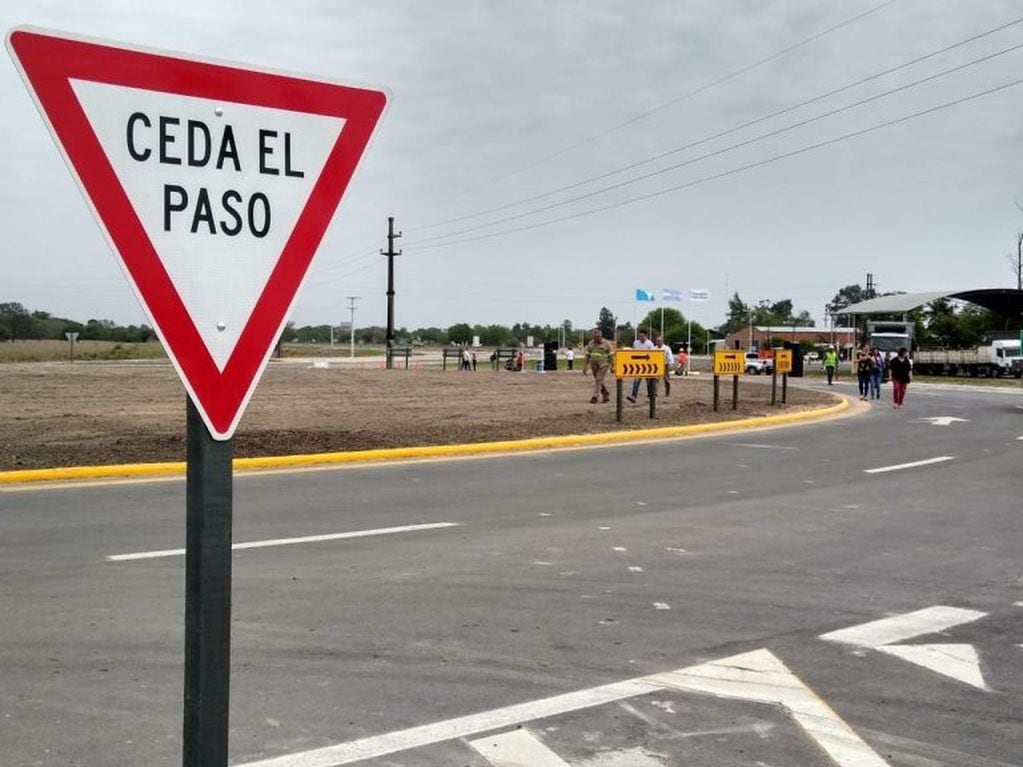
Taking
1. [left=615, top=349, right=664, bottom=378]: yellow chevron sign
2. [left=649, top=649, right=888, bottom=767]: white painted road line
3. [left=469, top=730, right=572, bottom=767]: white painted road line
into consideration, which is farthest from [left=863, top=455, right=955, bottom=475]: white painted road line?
[left=469, top=730, right=572, bottom=767]: white painted road line

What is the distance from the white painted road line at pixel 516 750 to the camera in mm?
3834

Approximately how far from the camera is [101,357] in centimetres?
6456

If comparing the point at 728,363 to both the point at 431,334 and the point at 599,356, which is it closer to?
the point at 599,356

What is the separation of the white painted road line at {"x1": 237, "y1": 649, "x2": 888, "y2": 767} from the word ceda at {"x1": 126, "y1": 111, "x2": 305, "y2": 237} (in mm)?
2447

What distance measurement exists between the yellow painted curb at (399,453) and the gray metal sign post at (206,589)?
10.1 m

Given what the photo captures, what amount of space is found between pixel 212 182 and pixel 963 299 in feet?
223

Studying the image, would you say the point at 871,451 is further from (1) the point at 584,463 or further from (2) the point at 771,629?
(2) the point at 771,629

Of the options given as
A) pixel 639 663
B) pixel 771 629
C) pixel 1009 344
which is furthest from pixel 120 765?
pixel 1009 344

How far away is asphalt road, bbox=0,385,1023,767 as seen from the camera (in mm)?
4086

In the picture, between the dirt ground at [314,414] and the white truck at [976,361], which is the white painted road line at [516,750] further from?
the white truck at [976,361]

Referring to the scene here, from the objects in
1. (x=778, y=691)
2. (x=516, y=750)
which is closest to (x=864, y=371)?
(x=778, y=691)

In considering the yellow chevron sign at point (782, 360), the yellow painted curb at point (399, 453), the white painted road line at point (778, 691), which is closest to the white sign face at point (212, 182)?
the white painted road line at point (778, 691)

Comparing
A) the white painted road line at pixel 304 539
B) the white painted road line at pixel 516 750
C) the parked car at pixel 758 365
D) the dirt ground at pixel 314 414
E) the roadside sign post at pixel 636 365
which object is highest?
the roadside sign post at pixel 636 365

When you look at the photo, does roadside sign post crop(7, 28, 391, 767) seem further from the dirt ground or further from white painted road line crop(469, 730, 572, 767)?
the dirt ground
